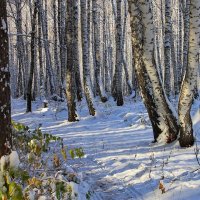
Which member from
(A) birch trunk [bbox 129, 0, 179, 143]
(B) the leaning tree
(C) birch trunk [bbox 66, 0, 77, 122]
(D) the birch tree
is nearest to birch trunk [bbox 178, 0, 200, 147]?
(B) the leaning tree

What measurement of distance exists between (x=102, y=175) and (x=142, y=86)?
212 centimetres

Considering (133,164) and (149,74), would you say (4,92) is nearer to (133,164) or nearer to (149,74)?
(133,164)

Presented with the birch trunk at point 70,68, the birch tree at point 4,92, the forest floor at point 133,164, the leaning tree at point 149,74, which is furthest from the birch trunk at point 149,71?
the birch trunk at point 70,68

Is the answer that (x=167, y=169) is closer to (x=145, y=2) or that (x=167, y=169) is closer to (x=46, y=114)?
(x=145, y=2)

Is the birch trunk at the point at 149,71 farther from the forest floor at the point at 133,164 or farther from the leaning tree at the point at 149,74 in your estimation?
the forest floor at the point at 133,164

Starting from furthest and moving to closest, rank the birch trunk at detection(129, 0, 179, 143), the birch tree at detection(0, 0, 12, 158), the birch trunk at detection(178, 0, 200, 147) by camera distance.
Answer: the birch trunk at detection(129, 0, 179, 143) < the birch trunk at detection(178, 0, 200, 147) < the birch tree at detection(0, 0, 12, 158)

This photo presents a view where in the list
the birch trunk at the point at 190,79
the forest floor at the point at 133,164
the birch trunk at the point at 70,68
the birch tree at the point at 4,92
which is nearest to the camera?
the birch tree at the point at 4,92

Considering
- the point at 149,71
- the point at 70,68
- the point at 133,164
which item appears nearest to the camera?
the point at 133,164

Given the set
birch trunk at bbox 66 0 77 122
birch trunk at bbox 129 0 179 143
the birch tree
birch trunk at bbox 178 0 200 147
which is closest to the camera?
the birch tree

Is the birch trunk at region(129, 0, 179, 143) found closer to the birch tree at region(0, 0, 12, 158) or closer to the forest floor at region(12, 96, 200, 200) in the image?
the forest floor at region(12, 96, 200, 200)

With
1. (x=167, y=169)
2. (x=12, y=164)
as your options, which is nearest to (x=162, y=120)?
(x=167, y=169)

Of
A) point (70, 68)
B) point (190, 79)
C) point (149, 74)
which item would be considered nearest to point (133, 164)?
point (190, 79)

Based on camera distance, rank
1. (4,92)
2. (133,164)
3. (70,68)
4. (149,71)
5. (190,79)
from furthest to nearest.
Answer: (70,68) < (149,71) < (190,79) < (133,164) < (4,92)


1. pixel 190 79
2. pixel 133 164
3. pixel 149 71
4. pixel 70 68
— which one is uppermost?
pixel 70 68
